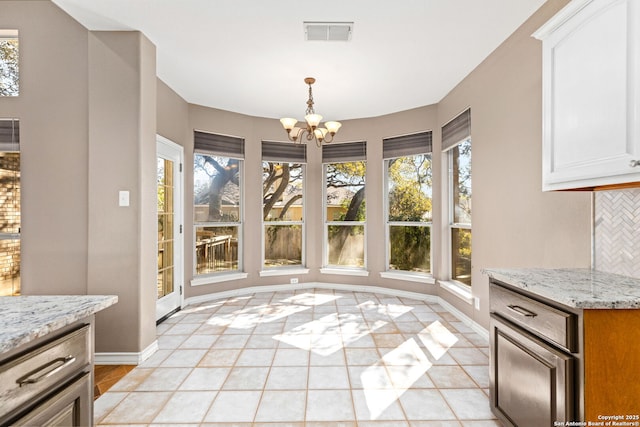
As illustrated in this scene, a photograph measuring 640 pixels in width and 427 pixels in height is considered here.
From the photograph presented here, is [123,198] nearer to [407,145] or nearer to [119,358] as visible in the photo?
[119,358]

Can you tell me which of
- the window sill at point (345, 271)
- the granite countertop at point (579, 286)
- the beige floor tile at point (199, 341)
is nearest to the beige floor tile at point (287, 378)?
the beige floor tile at point (199, 341)

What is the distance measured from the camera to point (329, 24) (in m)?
2.51

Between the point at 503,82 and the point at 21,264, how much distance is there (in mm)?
4563

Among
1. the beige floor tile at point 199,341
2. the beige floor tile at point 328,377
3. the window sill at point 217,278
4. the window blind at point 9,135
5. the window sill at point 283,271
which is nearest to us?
the beige floor tile at point 328,377

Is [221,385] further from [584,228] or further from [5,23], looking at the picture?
[5,23]

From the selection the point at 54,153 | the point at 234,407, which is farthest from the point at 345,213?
the point at 54,153

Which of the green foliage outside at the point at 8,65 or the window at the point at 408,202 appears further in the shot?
the window at the point at 408,202

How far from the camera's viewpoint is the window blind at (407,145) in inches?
171

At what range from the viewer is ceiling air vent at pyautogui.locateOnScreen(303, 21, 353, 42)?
2506mm

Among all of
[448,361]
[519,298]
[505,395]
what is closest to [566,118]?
[519,298]

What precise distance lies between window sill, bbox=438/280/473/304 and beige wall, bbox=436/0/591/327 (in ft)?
0.36

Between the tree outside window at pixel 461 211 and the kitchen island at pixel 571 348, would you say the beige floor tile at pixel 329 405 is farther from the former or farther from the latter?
the tree outside window at pixel 461 211

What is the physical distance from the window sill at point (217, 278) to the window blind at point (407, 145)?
2845mm

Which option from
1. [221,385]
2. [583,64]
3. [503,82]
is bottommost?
[221,385]
